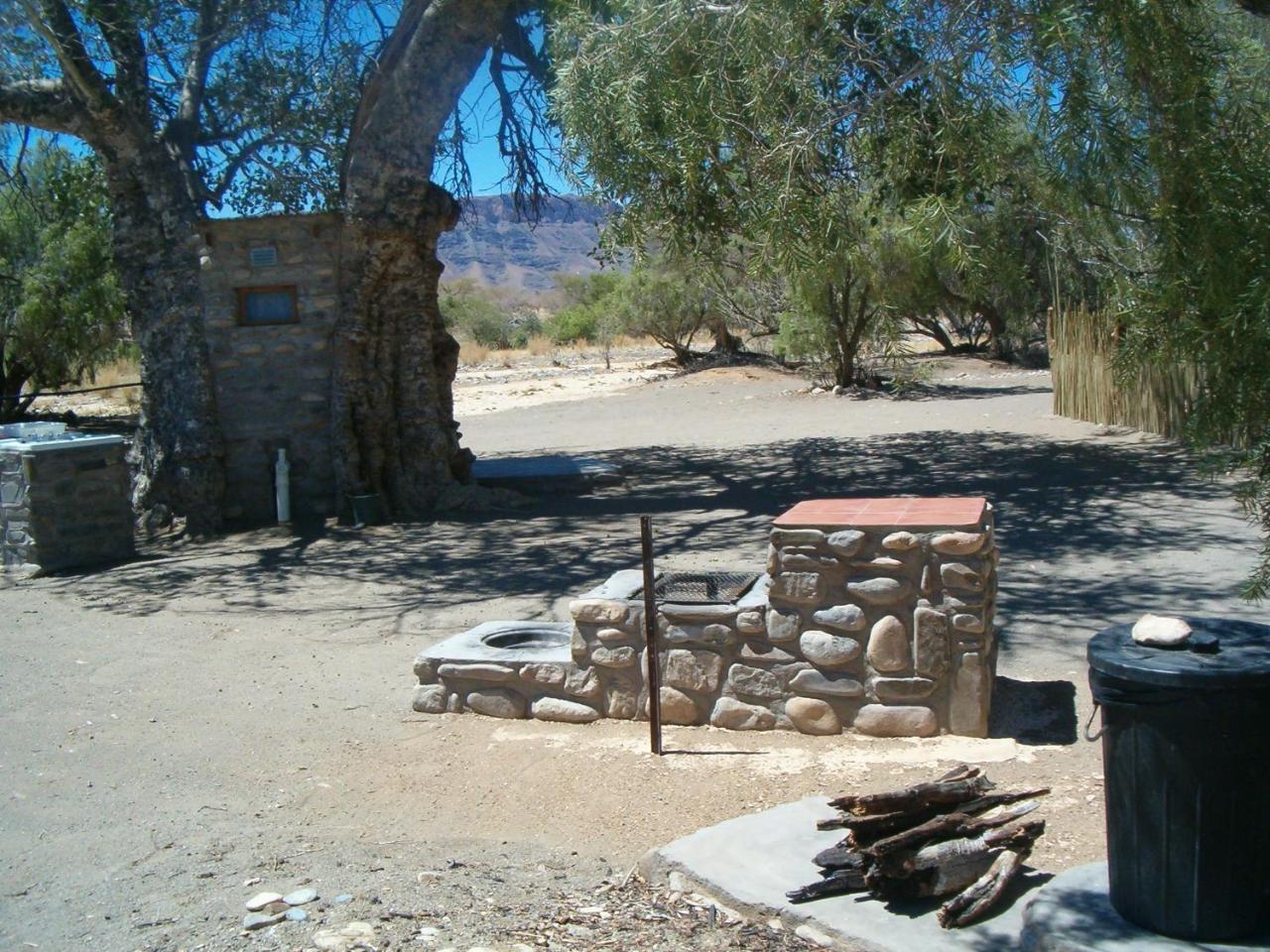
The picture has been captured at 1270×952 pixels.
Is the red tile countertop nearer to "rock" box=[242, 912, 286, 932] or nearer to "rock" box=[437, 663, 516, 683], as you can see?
"rock" box=[437, 663, 516, 683]

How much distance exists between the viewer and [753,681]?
5.93 m

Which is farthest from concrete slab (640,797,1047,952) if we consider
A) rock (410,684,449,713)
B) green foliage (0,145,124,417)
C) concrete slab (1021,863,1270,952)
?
green foliage (0,145,124,417)

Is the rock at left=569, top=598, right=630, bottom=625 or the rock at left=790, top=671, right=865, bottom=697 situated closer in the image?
the rock at left=790, top=671, right=865, bottom=697

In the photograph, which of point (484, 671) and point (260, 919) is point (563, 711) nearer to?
point (484, 671)

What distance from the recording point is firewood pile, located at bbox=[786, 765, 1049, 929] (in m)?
3.85

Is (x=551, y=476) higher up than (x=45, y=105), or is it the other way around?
(x=45, y=105)

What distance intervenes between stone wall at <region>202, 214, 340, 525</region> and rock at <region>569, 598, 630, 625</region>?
7.23m

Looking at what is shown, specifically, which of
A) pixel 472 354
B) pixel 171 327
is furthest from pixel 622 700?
pixel 472 354

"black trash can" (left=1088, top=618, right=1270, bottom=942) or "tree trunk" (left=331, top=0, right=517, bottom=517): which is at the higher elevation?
"tree trunk" (left=331, top=0, right=517, bottom=517)

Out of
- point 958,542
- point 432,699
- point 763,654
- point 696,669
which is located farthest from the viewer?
point 432,699

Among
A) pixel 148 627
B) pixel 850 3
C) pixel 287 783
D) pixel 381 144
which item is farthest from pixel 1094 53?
pixel 381 144

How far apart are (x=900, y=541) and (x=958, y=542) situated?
0.80 ft

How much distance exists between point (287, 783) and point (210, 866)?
99 centimetres

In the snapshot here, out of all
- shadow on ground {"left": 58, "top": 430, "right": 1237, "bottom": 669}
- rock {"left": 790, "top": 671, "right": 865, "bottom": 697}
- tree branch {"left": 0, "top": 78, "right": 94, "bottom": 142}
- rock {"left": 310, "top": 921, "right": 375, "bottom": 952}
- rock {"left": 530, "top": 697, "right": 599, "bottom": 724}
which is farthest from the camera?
tree branch {"left": 0, "top": 78, "right": 94, "bottom": 142}
